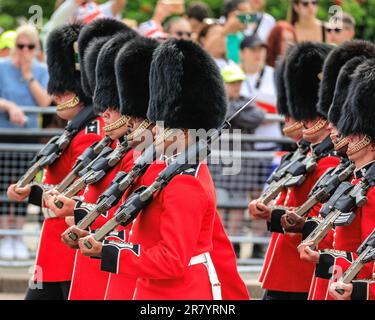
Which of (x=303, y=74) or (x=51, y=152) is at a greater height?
(x=303, y=74)

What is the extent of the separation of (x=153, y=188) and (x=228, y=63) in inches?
188

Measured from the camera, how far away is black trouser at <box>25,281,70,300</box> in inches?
237

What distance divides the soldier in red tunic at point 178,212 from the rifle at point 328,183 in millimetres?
672

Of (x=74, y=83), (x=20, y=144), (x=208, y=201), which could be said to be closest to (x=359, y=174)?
(x=208, y=201)

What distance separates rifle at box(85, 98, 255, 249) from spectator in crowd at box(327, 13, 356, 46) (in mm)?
3089

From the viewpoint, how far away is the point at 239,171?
28.1 feet

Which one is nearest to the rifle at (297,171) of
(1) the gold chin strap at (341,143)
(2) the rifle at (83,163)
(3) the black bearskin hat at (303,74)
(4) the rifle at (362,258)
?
(3) the black bearskin hat at (303,74)

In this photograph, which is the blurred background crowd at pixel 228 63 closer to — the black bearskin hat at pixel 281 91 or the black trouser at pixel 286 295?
the black bearskin hat at pixel 281 91

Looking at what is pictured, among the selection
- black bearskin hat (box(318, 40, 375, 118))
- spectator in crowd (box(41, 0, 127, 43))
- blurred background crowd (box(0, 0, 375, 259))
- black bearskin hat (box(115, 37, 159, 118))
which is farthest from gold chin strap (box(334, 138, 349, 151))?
spectator in crowd (box(41, 0, 127, 43))

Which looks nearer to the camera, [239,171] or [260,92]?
[239,171]

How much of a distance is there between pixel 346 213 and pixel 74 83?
85.7 inches

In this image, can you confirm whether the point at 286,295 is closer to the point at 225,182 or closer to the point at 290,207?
the point at 290,207

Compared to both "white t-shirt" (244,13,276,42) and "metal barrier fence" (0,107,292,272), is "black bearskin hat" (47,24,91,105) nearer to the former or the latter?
"metal barrier fence" (0,107,292,272)

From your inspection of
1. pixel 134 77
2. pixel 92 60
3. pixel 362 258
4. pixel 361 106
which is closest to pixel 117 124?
pixel 134 77
